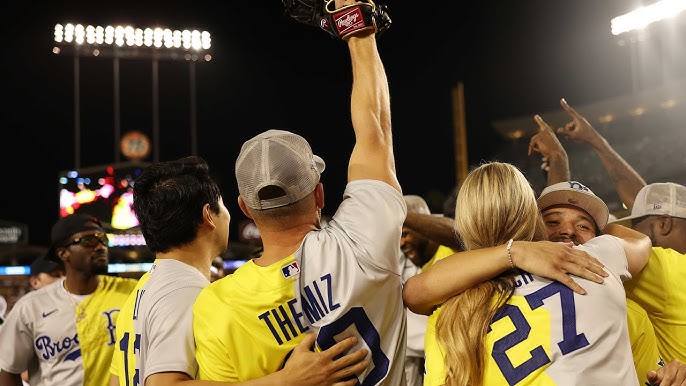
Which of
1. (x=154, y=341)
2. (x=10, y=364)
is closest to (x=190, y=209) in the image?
(x=154, y=341)

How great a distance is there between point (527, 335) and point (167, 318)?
4.47 feet

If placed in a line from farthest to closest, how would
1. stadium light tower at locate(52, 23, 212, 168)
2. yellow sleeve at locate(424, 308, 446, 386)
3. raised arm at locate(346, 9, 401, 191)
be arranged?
stadium light tower at locate(52, 23, 212, 168) → raised arm at locate(346, 9, 401, 191) → yellow sleeve at locate(424, 308, 446, 386)

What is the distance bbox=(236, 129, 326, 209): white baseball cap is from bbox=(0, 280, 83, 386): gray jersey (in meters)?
3.04

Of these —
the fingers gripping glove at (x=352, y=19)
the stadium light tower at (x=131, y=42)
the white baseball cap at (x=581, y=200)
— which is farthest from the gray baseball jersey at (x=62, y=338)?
the stadium light tower at (x=131, y=42)

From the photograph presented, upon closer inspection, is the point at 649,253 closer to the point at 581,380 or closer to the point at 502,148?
the point at 581,380

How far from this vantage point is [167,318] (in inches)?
112

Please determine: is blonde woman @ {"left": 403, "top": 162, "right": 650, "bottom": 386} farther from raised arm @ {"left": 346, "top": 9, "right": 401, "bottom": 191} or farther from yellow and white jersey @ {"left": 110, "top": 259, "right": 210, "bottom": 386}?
yellow and white jersey @ {"left": 110, "top": 259, "right": 210, "bottom": 386}

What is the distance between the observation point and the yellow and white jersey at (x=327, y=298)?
8.01 feet

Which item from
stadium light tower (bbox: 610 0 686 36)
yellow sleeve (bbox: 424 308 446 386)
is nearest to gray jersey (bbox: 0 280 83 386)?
yellow sleeve (bbox: 424 308 446 386)

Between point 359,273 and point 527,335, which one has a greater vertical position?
point 359,273

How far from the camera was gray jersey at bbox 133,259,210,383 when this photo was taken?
271 cm

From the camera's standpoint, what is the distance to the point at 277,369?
8.27ft

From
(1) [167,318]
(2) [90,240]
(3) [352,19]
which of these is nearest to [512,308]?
(3) [352,19]

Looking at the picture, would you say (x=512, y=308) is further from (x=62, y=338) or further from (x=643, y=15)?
(x=643, y=15)
